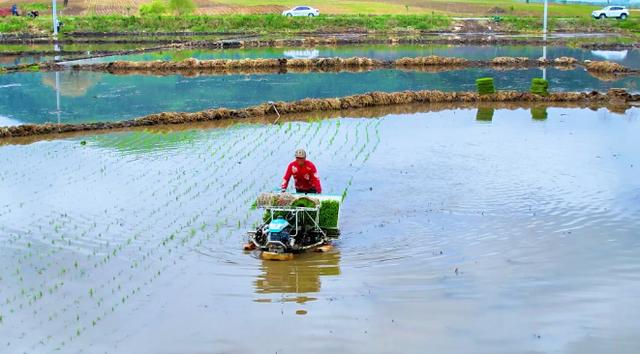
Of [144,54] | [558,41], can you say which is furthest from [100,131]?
[558,41]

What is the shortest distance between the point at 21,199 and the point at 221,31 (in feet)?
121

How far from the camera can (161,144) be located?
17.2 meters

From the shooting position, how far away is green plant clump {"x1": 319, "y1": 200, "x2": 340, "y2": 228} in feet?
34.7

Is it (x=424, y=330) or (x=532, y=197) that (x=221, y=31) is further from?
(x=424, y=330)

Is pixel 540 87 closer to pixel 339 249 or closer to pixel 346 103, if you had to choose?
pixel 346 103

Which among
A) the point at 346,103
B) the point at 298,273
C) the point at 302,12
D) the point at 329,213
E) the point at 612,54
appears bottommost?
the point at 298,273

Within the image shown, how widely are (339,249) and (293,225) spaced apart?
0.66 metres

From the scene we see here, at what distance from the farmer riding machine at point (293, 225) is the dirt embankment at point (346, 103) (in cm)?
952

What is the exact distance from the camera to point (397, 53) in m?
36.2

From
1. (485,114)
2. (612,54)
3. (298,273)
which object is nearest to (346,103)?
(485,114)

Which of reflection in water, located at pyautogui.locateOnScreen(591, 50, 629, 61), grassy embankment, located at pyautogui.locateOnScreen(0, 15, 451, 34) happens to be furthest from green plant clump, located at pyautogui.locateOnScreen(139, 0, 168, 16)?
reflection in water, located at pyautogui.locateOnScreen(591, 50, 629, 61)

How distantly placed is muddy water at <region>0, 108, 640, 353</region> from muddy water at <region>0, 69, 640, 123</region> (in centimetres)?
421

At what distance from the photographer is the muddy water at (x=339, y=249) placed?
788 centimetres

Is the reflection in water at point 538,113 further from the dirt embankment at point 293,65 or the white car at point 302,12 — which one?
the white car at point 302,12
